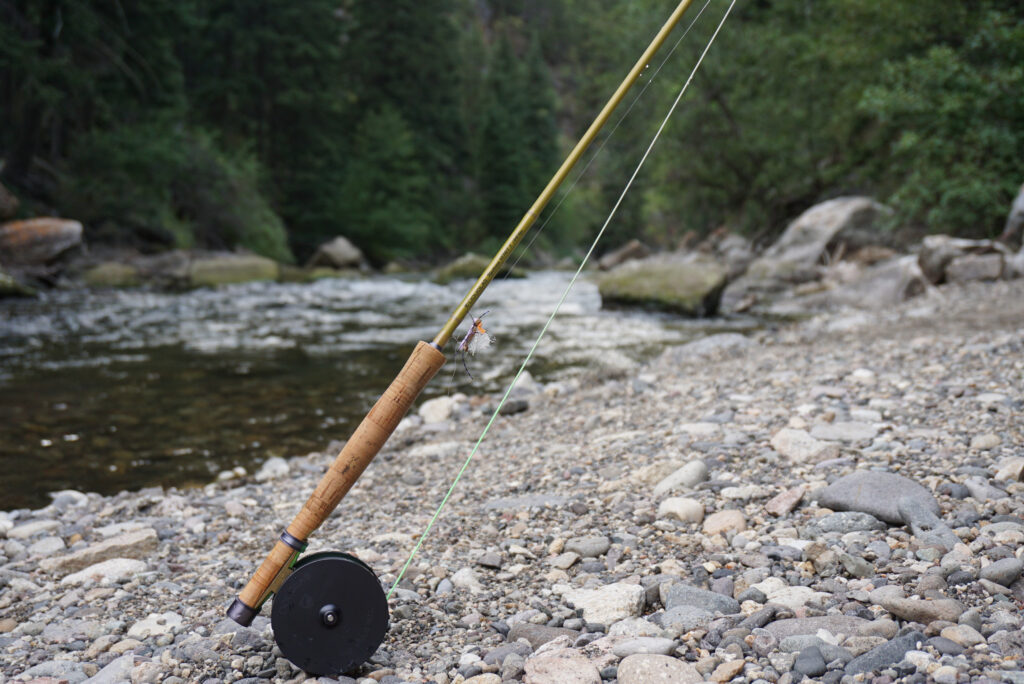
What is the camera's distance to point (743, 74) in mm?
20375

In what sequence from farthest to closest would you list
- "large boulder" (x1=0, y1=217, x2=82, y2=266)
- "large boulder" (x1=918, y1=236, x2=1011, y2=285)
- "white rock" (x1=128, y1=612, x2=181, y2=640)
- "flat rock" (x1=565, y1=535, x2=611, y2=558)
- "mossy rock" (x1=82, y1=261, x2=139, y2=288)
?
"mossy rock" (x1=82, y1=261, x2=139, y2=288) → "large boulder" (x1=0, y1=217, x2=82, y2=266) → "large boulder" (x1=918, y1=236, x2=1011, y2=285) → "flat rock" (x1=565, y1=535, x2=611, y2=558) → "white rock" (x1=128, y1=612, x2=181, y2=640)

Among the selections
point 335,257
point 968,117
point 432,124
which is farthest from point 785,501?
point 432,124

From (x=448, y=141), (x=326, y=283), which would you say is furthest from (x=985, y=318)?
(x=448, y=141)

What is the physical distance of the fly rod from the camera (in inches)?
76.1

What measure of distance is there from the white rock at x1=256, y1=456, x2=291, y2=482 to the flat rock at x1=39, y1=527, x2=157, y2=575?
1.44 meters

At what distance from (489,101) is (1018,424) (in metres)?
46.8

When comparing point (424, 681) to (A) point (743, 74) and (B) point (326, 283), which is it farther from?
(A) point (743, 74)

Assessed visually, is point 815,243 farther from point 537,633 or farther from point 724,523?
point 537,633

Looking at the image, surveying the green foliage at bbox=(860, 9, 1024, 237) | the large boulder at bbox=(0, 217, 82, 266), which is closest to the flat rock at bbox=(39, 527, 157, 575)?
the green foliage at bbox=(860, 9, 1024, 237)

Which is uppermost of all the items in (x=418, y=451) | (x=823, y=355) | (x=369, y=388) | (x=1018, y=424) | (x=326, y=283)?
(x=1018, y=424)

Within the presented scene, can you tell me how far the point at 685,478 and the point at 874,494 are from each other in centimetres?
75

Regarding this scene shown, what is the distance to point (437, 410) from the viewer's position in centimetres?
622

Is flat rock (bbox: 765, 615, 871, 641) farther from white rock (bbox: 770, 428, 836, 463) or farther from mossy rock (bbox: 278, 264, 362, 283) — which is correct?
mossy rock (bbox: 278, 264, 362, 283)

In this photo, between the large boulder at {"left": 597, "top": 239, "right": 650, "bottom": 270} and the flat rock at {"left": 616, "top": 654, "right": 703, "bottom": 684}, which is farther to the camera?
the large boulder at {"left": 597, "top": 239, "right": 650, "bottom": 270}
